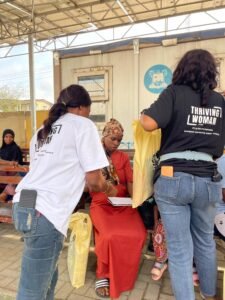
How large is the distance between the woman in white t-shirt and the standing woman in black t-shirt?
44 cm

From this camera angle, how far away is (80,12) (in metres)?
9.85

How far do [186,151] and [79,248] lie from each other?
3.64ft

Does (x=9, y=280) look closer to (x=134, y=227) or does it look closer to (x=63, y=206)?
(x=134, y=227)

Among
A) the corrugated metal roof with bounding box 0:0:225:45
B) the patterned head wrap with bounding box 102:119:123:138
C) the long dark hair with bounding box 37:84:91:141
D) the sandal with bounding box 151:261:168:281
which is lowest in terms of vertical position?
the sandal with bounding box 151:261:168:281

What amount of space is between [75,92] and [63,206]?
55 centimetres

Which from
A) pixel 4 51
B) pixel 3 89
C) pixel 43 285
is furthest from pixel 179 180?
pixel 3 89

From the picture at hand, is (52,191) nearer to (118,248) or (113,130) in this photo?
(118,248)

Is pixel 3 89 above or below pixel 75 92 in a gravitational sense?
above

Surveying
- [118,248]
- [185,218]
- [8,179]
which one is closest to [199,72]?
[185,218]

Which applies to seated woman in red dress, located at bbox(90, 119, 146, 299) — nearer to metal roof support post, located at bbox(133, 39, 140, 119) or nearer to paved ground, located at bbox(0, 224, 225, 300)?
paved ground, located at bbox(0, 224, 225, 300)

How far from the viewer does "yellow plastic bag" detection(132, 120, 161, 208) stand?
Answer: 6.29 ft

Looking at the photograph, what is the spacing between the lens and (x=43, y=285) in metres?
A: 1.33

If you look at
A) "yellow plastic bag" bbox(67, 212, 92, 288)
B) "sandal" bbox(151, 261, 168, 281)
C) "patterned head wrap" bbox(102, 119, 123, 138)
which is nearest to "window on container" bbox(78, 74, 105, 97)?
"patterned head wrap" bbox(102, 119, 123, 138)

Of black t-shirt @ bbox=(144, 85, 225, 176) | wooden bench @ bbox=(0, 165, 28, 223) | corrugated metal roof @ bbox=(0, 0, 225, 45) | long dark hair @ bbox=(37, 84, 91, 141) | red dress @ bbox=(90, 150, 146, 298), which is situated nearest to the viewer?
long dark hair @ bbox=(37, 84, 91, 141)
